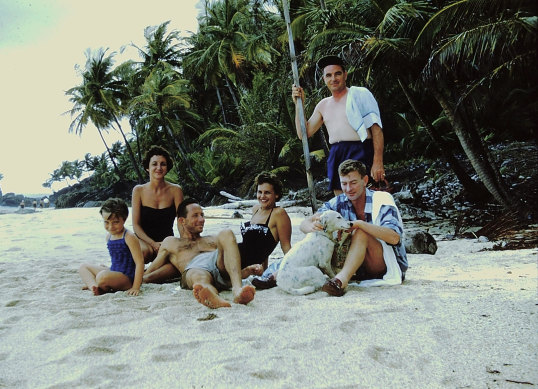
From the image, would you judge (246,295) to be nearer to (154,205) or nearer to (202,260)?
(202,260)

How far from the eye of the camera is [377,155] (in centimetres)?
336

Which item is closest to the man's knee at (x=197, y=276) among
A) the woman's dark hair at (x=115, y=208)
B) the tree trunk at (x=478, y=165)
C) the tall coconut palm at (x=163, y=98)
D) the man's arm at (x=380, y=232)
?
the woman's dark hair at (x=115, y=208)

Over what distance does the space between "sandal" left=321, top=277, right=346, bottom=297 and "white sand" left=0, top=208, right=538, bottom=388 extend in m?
0.06

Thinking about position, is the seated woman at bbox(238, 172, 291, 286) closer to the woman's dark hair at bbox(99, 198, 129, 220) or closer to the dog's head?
the dog's head

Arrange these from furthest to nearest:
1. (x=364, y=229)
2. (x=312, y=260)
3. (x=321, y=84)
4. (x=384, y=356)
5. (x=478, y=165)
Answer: (x=321, y=84) < (x=478, y=165) < (x=312, y=260) < (x=364, y=229) < (x=384, y=356)

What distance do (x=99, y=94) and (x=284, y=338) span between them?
82.5 ft

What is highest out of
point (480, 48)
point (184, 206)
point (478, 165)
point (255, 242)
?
point (480, 48)

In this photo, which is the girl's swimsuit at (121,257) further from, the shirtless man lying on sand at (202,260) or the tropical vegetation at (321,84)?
the tropical vegetation at (321,84)

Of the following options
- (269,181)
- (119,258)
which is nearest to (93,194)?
(119,258)

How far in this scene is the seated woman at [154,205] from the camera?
388 cm

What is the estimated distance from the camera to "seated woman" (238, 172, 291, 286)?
3.43 m

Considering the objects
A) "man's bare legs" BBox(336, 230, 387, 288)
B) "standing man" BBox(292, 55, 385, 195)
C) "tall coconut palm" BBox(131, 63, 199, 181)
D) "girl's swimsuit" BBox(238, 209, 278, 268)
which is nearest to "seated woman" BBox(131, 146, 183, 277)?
"girl's swimsuit" BBox(238, 209, 278, 268)

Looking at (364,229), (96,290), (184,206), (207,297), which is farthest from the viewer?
(184,206)

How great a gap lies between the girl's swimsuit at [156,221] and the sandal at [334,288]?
191 cm
